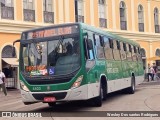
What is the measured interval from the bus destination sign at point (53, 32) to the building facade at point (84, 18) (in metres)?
13.8

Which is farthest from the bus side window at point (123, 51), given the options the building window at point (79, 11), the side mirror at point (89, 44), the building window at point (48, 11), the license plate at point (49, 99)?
the building window at point (79, 11)

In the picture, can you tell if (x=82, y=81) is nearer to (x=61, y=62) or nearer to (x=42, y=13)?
(x=61, y=62)

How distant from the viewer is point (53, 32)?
44.4 feet

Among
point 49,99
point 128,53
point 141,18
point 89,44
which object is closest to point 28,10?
point 128,53

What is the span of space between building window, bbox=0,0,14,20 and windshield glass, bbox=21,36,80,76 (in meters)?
15.2

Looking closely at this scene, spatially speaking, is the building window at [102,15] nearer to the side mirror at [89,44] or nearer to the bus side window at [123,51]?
the bus side window at [123,51]

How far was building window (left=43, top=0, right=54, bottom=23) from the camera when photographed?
102 feet

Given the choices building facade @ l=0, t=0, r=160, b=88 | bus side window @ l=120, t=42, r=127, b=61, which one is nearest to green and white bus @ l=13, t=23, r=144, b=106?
bus side window @ l=120, t=42, r=127, b=61

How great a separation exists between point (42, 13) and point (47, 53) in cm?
1791

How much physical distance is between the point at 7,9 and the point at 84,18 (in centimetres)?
820

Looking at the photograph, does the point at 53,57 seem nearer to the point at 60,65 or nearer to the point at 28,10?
the point at 60,65

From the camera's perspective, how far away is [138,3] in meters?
40.5

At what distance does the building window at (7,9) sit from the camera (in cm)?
2806

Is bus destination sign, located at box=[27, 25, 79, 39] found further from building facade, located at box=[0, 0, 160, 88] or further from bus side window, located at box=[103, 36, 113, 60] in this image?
building facade, located at box=[0, 0, 160, 88]
